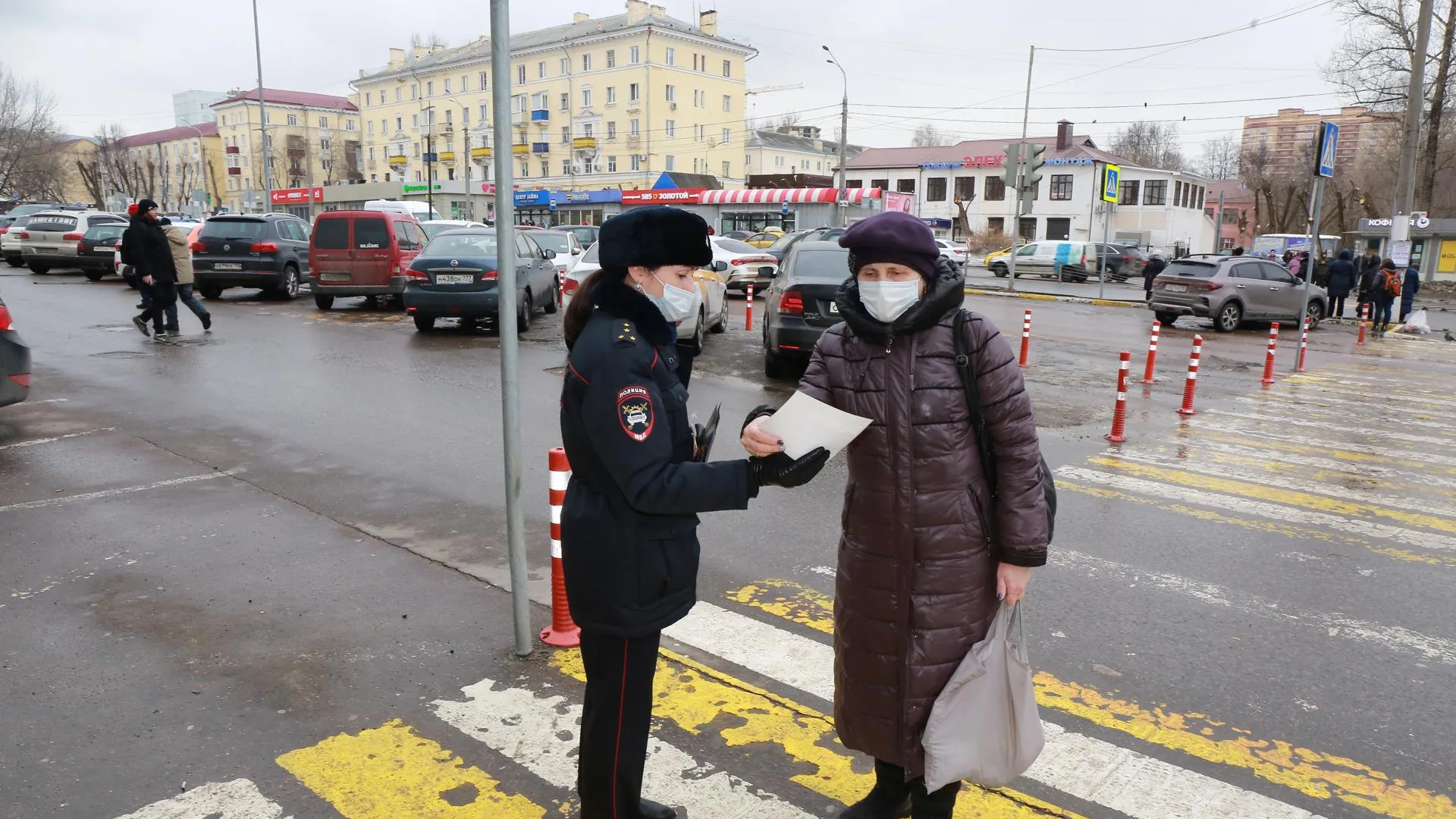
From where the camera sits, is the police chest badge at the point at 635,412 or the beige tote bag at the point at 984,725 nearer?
the police chest badge at the point at 635,412

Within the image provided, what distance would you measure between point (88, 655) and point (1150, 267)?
27.6 meters

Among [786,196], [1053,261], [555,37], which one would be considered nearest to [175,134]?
[555,37]

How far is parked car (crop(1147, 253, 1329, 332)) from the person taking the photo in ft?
65.0

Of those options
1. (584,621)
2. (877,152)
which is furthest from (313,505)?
(877,152)

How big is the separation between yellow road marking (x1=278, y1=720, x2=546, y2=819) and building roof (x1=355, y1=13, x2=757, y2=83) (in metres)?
75.7

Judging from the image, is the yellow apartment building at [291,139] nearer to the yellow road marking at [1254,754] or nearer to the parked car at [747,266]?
the parked car at [747,266]

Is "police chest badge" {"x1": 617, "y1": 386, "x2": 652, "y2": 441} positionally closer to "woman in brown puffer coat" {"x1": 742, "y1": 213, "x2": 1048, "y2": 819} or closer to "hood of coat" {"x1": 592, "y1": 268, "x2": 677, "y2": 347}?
"hood of coat" {"x1": 592, "y1": 268, "x2": 677, "y2": 347}

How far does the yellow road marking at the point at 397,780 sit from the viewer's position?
3.06 meters

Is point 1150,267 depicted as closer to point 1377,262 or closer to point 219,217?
point 1377,262

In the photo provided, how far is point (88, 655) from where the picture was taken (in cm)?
410

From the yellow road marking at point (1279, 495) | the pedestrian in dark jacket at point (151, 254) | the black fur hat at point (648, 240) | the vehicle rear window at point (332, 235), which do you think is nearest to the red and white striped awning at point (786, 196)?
the vehicle rear window at point (332, 235)

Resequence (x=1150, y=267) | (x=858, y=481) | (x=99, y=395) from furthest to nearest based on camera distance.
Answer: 1. (x=1150, y=267)
2. (x=99, y=395)
3. (x=858, y=481)

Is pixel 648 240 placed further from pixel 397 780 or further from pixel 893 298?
pixel 397 780

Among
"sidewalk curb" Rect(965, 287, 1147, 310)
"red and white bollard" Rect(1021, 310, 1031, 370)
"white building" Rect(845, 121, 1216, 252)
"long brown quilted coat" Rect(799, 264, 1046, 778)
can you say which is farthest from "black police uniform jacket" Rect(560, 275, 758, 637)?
"white building" Rect(845, 121, 1216, 252)
